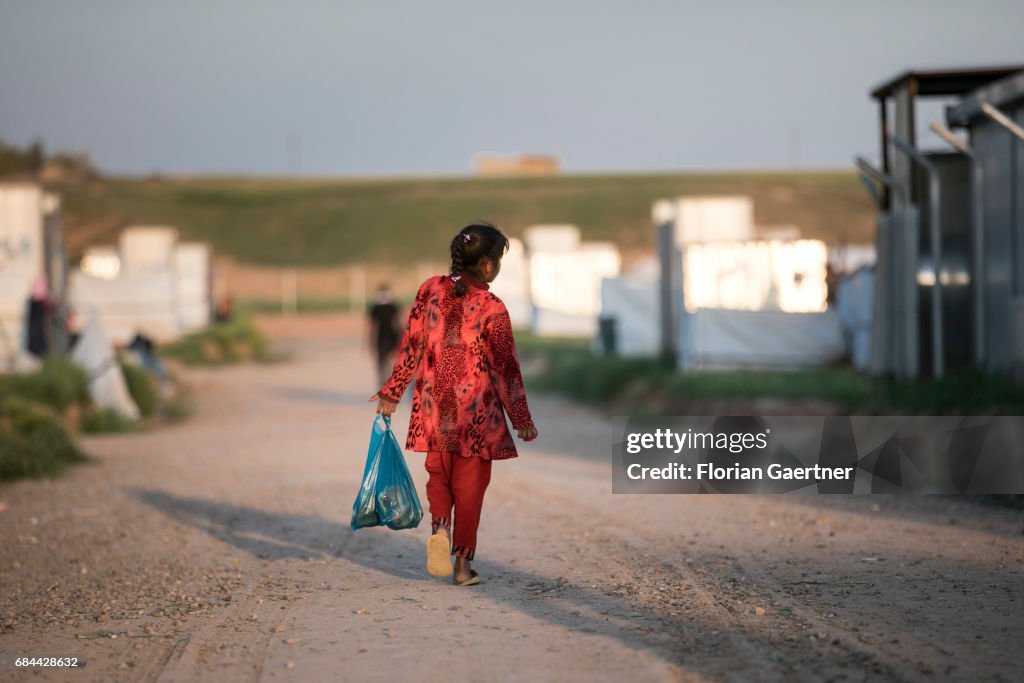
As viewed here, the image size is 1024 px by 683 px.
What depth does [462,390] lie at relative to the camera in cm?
662

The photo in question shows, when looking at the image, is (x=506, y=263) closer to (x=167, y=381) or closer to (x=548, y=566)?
(x=167, y=381)

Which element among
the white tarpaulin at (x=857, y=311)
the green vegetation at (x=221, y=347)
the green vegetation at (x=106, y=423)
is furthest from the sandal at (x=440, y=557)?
the green vegetation at (x=221, y=347)

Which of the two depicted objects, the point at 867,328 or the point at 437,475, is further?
the point at 867,328

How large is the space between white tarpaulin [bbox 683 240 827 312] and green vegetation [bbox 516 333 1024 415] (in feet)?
3.75

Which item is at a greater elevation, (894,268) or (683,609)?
(894,268)

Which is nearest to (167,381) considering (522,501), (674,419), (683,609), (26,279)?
(26,279)

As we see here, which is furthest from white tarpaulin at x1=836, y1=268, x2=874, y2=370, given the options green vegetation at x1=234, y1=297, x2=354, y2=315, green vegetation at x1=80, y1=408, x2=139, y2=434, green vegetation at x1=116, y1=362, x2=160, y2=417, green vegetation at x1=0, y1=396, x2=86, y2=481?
green vegetation at x1=234, y1=297, x2=354, y2=315

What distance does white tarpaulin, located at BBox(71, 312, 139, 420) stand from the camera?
1661 cm

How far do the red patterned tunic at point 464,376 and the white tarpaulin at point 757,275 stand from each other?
11.3m

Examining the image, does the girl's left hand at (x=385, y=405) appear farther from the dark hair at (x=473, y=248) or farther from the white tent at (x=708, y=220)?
the white tent at (x=708, y=220)

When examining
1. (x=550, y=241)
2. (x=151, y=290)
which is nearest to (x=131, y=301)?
(x=151, y=290)

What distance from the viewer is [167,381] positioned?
21938 mm

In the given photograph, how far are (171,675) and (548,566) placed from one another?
247 centimetres

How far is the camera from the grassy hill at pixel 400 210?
80312 millimetres
